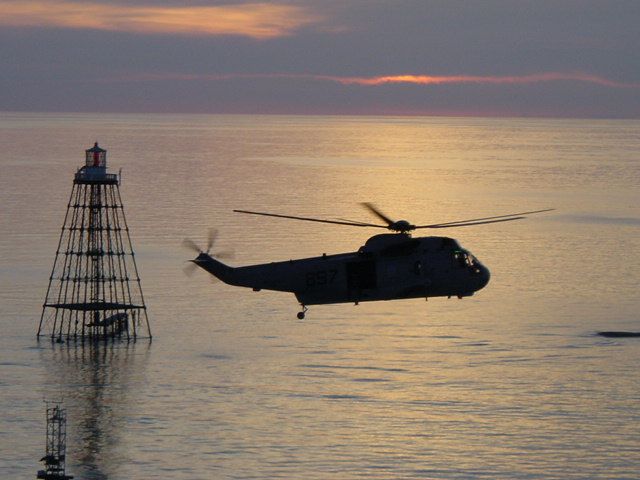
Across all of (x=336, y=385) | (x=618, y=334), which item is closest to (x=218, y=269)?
(x=336, y=385)

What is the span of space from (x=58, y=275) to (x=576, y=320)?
188 ft

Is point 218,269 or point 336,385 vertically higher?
point 218,269

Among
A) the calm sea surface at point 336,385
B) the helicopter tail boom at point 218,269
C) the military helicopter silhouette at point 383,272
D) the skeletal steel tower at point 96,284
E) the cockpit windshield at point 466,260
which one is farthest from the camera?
the skeletal steel tower at point 96,284

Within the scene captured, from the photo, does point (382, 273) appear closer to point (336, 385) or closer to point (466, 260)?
point (466, 260)

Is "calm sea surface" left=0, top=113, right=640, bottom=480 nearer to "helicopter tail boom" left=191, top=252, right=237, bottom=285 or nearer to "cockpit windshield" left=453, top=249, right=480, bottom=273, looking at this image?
"helicopter tail boom" left=191, top=252, right=237, bottom=285

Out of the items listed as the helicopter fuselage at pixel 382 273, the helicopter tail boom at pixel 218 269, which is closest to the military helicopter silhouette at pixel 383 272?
the helicopter fuselage at pixel 382 273

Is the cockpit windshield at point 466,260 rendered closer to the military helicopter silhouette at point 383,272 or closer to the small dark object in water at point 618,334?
the military helicopter silhouette at point 383,272

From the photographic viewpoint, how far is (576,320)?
417 ft

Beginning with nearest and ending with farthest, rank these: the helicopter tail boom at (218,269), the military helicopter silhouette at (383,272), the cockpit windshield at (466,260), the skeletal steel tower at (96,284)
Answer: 1. the military helicopter silhouette at (383,272)
2. the cockpit windshield at (466,260)
3. the helicopter tail boom at (218,269)
4. the skeletal steel tower at (96,284)

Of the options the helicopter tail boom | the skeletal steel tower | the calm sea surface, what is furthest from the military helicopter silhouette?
the skeletal steel tower

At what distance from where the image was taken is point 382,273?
64.2 meters

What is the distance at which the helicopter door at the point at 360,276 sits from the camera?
64.2m

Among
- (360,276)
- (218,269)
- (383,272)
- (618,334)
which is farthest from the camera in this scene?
(618,334)

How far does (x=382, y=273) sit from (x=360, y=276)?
3.61ft
